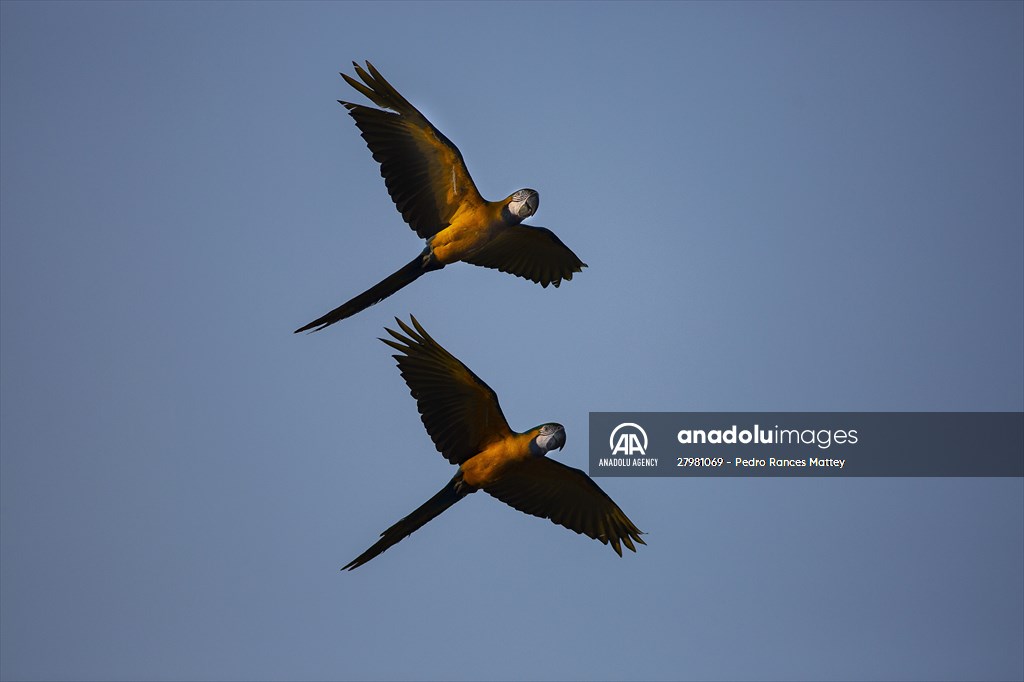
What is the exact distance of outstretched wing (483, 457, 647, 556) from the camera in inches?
731

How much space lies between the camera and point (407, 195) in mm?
18516

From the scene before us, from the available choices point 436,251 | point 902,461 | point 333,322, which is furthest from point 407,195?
point 902,461

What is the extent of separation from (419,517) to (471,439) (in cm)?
127

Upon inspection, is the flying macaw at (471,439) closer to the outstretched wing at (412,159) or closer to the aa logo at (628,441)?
the outstretched wing at (412,159)

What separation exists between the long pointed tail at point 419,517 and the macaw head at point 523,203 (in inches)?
126

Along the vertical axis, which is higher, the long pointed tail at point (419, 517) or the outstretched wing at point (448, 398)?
the outstretched wing at point (448, 398)

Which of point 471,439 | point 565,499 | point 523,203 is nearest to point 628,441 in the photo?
point 565,499

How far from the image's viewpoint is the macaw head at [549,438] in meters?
17.9

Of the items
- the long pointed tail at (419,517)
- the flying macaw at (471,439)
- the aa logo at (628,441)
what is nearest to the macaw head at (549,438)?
the flying macaw at (471,439)

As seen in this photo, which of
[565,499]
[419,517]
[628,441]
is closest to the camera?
[419,517]

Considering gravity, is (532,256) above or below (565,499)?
above

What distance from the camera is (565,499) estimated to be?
1905 cm

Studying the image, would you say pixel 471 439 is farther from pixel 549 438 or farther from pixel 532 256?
pixel 532 256

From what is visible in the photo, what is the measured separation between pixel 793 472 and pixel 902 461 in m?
1.86
